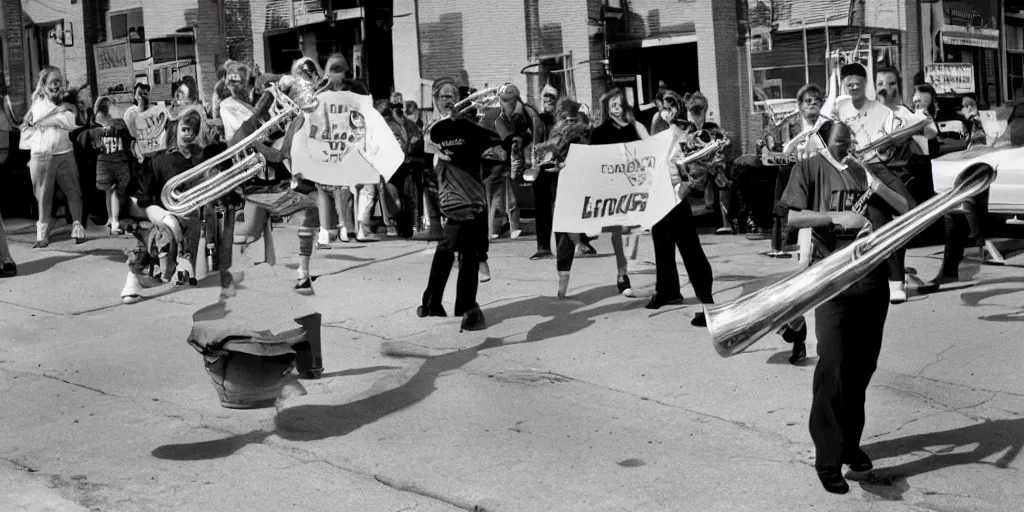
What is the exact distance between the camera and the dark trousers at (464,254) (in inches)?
382

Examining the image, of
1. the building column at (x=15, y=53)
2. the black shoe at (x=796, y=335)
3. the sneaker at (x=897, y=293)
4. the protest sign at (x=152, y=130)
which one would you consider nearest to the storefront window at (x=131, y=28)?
the building column at (x=15, y=53)

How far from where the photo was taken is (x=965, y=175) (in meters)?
5.53

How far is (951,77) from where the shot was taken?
56.2 feet

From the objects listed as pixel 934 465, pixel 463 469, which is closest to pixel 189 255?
pixel 463 469

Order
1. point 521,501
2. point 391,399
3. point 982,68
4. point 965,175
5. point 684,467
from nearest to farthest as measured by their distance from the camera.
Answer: point 965,175
point 521,501
point 684,467
point 391,399
point 982,68

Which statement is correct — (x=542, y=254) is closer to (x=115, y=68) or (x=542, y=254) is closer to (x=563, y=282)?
(x=563, y=282)

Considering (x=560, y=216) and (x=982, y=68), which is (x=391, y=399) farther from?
(x=982, y=68)

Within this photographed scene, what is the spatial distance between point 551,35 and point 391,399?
475 inches

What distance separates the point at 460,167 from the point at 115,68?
15.7 meters

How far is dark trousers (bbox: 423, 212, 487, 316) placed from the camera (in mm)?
9695

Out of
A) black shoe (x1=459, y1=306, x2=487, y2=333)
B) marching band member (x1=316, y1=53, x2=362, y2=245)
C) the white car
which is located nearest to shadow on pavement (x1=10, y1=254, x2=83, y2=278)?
marching band member (x1=316, y1=53, x2=362, y2=245)

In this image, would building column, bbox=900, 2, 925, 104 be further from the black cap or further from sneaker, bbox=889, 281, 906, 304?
the black cap

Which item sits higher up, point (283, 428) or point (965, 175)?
point (965, 175)

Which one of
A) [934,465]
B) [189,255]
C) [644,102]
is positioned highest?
[644,102]
